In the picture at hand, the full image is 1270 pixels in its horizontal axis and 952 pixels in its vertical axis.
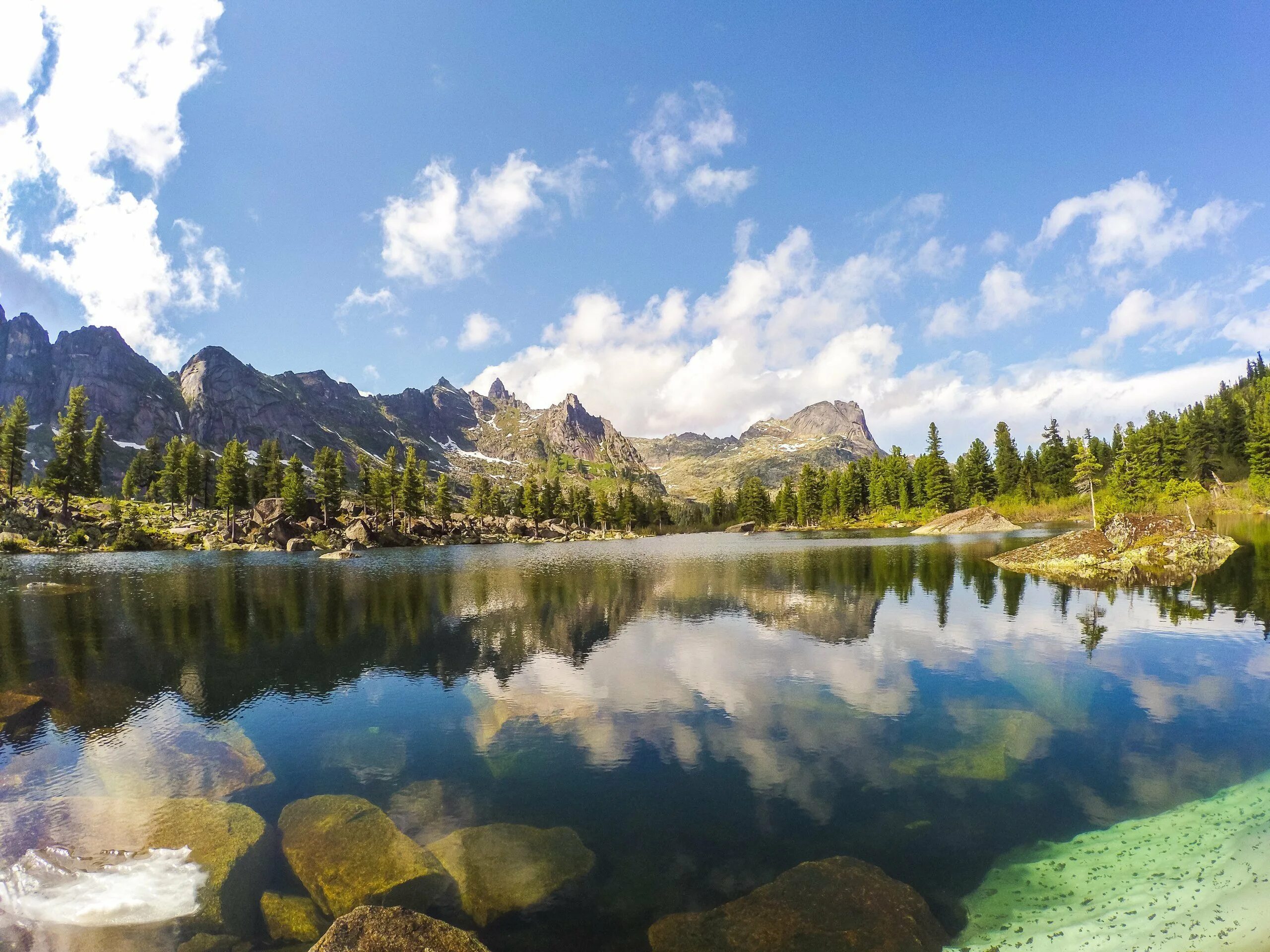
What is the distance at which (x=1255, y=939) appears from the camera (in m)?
10.2

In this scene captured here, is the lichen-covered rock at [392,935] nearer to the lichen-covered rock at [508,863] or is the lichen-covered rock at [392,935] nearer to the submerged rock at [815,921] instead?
the lichen-covered rock at [508,863]

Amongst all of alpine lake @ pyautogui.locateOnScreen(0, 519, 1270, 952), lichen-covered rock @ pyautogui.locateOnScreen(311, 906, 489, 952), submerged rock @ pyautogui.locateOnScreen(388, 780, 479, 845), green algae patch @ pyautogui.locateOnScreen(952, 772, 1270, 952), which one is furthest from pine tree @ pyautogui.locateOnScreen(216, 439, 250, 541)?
green algae patch @ pyautogui.locateOnScreen(952, 772, 1270, 952)

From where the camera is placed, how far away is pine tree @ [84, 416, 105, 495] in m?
A: 113

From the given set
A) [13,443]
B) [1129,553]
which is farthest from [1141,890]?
[13,443]

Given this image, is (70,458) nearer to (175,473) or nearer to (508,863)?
(175,473)

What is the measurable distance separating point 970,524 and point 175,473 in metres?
197

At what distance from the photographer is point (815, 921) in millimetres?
10969

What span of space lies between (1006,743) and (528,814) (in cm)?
1586

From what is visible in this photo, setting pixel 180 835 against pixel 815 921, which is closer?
pixel 815 921

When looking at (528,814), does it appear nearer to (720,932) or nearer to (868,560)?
(720,932)

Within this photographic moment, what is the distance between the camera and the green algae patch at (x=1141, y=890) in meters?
10.5

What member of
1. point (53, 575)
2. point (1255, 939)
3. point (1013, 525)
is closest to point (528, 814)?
point (1255, 939)

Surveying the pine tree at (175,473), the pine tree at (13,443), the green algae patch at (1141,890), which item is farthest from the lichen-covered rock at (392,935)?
the pine tree at (175,473)

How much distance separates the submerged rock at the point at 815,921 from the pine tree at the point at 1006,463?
181712 mm
